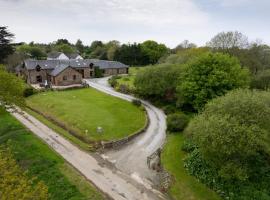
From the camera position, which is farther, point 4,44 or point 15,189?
point 4,44

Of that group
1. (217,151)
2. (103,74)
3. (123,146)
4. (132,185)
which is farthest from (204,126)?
(103,74)

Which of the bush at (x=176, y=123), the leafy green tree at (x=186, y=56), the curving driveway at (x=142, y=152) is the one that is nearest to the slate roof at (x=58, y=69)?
the leafy green tree at (x=186, y=56)

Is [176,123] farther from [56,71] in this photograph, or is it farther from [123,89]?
[56,71]

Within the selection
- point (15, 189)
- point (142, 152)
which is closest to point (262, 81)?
point (142, 152)

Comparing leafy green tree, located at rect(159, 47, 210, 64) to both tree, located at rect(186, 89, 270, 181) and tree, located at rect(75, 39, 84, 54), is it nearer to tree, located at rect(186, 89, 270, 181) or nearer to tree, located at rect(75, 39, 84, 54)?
tree, located at rect(186, 89, 270, 181)

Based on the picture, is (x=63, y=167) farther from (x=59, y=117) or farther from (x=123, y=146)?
(x=59, y=117)

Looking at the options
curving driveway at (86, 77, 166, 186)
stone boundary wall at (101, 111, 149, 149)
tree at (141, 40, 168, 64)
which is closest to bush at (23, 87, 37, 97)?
curving driveway at (86, 77, 166, 186)
